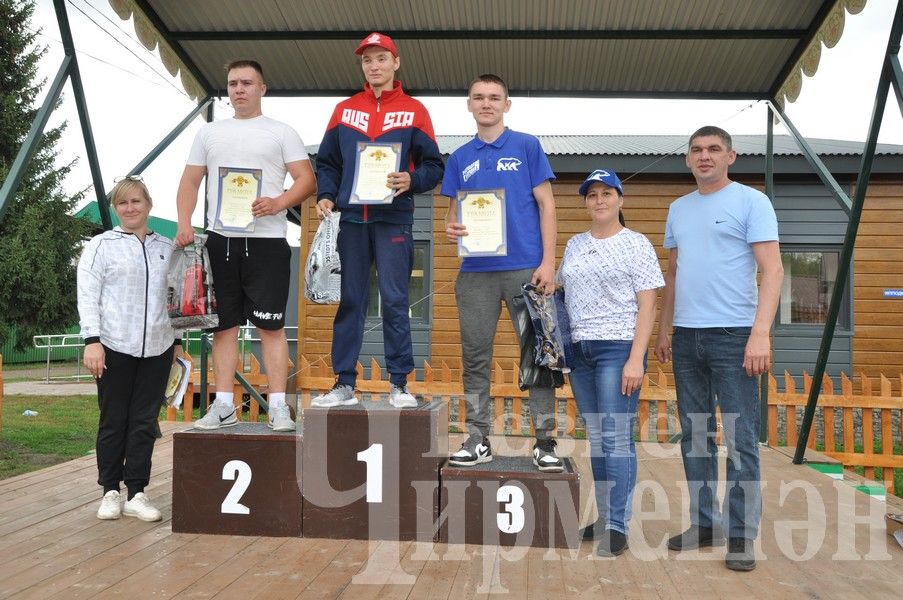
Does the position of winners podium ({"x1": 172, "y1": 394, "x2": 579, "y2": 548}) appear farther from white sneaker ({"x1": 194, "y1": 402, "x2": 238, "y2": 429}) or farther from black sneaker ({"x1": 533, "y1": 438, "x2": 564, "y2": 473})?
white sneaker ({"x1": 194, "y1": 402, "x2": 238, "y2": 429})

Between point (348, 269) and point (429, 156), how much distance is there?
2.17ft

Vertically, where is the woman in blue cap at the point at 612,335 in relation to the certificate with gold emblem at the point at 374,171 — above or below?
below

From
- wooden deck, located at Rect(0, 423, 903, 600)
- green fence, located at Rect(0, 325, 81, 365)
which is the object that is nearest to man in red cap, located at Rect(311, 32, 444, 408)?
wooden deck, located at Rect(0, 423, 903, 600)

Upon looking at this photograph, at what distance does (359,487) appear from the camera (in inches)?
121

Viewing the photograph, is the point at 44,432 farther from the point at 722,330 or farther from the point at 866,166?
the point at 866,166

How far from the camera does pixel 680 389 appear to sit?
2.97 m

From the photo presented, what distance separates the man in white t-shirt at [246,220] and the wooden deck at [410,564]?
626mm

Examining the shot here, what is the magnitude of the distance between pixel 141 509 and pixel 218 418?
20.9 inches

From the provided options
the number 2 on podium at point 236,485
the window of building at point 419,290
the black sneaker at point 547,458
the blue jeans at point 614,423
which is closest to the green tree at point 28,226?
the window of building at point 419,290

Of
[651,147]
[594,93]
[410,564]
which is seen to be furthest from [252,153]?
[651,147]

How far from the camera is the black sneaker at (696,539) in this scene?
295 cm

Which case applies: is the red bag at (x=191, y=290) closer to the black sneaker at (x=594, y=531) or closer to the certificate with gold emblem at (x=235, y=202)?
the certificate with gold emblem at (x=235, y=202)

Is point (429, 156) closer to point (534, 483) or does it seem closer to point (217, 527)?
point (534, 483)

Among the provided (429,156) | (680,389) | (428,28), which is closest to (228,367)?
(429,156)
